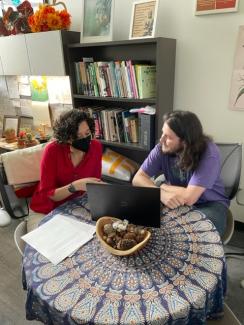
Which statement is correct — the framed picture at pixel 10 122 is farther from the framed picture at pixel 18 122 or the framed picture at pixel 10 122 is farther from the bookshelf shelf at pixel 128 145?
the bookshelf shelf at pixel 128 145

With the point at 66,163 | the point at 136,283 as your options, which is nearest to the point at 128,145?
the point at 66,163

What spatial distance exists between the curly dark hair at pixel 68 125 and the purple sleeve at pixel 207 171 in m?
0.74

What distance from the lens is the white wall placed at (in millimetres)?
1847

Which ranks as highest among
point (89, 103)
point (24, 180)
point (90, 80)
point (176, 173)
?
point (90, 80)

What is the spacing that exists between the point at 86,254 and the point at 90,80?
1.71 m

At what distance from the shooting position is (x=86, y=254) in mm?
1032

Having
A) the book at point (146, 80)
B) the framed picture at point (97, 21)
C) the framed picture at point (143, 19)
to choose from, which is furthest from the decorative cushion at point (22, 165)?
the framed picture at point (143, 19)

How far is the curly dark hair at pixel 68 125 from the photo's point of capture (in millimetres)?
1562

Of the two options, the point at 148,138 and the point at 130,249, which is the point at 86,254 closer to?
the point at 130,249

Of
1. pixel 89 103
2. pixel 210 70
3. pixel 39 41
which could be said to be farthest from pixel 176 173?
pixel 39 41

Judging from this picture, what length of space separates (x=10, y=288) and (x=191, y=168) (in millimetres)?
1450

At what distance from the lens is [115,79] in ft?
7.13

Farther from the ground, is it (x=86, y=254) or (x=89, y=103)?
(x=89, y=103)

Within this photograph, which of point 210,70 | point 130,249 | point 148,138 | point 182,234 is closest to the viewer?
point 130,249
